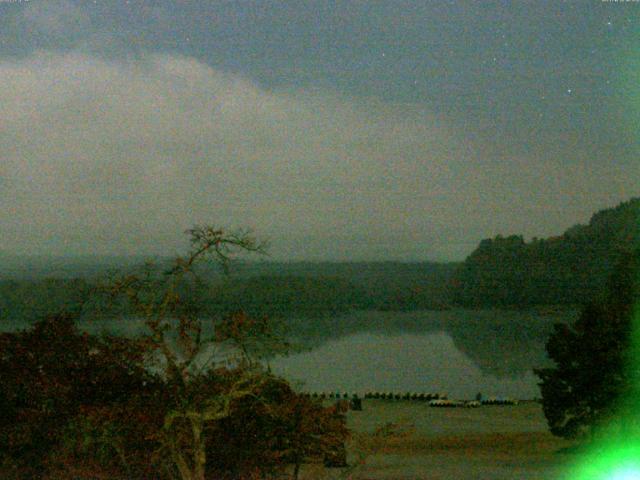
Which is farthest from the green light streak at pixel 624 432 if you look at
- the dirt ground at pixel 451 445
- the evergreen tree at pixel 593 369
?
the dirt ground at pixel 451 445

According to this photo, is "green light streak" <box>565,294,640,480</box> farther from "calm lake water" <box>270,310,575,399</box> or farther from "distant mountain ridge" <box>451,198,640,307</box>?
"distant mountain ridge" <box>451,198,640,307</box>

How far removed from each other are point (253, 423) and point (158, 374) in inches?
47.8

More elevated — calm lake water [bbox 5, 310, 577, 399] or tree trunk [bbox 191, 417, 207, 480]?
tree trunk [bbox 191, 417, 207, 480]

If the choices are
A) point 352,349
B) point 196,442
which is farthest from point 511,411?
point 352,349

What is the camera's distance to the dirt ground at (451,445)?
12.1 metres

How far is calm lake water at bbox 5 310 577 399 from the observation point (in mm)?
34056

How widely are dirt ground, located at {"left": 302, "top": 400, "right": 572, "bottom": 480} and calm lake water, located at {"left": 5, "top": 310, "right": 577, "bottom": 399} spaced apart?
2.02 metres

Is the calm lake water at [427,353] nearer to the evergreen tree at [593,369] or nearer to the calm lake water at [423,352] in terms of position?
the calm lake water at [423,352]

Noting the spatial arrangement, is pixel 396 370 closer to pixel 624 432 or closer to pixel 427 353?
pixel 427 353

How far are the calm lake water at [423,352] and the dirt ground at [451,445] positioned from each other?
2.02 metres

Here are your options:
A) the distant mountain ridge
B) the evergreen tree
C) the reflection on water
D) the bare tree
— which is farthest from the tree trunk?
the distant mountain ridge

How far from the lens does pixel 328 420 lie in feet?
32.2

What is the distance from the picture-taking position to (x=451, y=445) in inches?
689

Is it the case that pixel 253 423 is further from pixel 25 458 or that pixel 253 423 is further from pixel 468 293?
pixel 468 293
